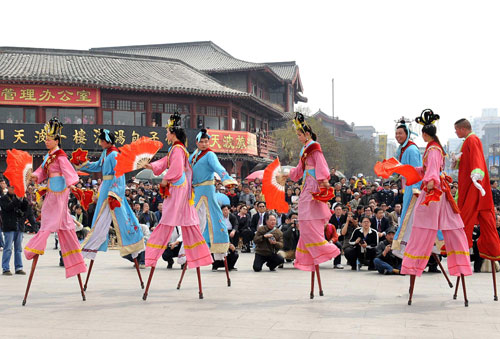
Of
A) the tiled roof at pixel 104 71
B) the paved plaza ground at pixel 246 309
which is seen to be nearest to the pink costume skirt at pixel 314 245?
the paved plaza ground at pixel 246 309

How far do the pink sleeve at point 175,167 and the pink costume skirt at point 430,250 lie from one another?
2775 millimetres

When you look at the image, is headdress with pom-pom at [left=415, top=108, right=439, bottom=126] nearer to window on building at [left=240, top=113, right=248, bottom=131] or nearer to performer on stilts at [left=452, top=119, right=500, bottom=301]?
performer on stilts at [left=452, top=119, right=500, bottom=301]

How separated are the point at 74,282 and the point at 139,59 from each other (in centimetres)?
2901

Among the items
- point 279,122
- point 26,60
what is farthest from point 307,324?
point 279,122

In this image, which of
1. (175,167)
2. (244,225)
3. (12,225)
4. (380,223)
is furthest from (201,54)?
(175,167)

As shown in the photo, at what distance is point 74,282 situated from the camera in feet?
29.1

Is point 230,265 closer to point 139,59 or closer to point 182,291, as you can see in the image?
point 182,291

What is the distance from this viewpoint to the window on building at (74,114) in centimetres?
3066

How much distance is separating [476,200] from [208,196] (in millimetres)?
3474

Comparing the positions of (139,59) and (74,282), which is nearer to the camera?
(74,282)

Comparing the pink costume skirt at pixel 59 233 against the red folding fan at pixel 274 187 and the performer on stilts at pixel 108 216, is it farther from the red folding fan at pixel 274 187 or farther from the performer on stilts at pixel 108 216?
the red folding fan at pixel 274 187

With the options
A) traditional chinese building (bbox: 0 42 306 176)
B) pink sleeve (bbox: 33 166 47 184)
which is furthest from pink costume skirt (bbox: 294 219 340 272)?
traditional chinese building (bbox: 0 42 306 176)

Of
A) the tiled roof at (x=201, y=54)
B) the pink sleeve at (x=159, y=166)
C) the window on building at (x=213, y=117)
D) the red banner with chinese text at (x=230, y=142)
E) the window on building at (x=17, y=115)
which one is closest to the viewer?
the pink sleeve at (x=159, y=166)

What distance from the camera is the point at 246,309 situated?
6566mm
